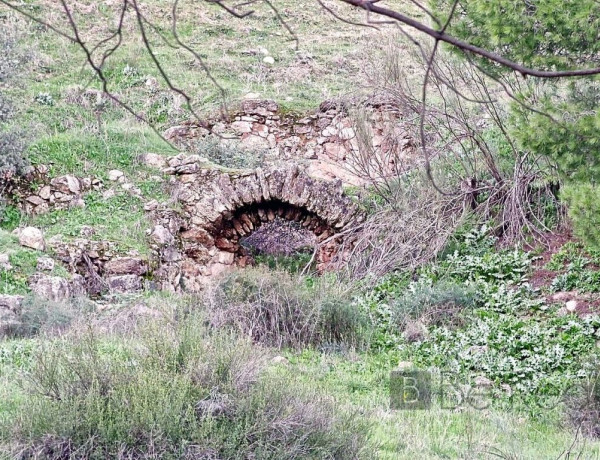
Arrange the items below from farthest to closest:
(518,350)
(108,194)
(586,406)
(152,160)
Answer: (152,160) < (108,194) < (518,350) < (586,406)

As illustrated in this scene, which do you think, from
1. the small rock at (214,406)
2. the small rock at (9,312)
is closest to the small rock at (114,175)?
the small rock at (9,312)

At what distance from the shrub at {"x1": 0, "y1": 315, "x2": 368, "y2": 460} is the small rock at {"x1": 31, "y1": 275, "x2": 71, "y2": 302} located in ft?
18.4

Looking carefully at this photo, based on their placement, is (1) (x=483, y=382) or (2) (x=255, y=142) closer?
(1) (x=483, y=382)

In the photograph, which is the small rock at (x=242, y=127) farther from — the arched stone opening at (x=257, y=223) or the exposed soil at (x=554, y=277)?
the exposed soil at (x=554, y=277)

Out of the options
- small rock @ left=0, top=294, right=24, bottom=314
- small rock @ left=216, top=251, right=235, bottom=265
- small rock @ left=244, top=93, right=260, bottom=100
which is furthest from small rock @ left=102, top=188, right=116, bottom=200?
small rock @ left=244, top=93, right=260, bottom=100

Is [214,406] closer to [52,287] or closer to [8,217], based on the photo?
[52,287]

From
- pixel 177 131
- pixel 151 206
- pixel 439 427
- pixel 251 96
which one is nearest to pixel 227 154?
pixel 177 131

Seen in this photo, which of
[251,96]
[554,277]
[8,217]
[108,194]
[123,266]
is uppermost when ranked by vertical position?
[251,96]

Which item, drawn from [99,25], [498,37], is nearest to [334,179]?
[498,37]

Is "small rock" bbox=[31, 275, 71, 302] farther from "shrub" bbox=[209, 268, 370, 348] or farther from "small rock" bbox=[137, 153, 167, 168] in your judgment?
"small rock" bbox=[137, 153, 167, 168]

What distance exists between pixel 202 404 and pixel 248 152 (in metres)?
11.5

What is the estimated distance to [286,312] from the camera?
861 centimetres

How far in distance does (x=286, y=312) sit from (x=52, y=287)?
3.63 meters

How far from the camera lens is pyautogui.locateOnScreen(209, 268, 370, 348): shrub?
831cm
